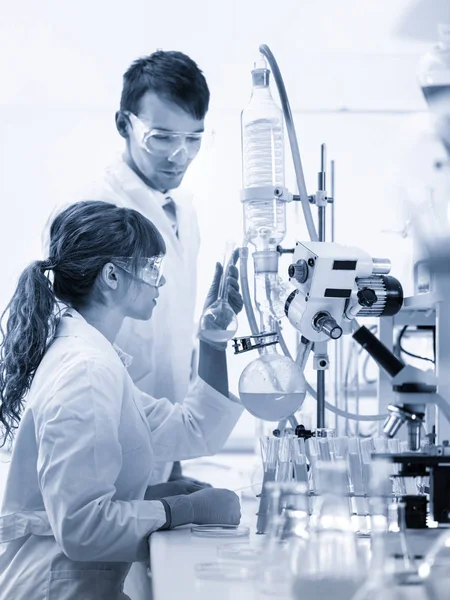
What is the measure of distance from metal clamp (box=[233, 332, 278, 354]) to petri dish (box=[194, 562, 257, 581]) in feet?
1.48

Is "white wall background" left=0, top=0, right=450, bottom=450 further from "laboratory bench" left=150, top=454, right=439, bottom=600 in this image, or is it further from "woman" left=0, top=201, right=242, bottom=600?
"laboratory bench" left=150, top=454, right=439, bottom=600

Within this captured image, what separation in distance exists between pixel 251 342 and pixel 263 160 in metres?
0.37

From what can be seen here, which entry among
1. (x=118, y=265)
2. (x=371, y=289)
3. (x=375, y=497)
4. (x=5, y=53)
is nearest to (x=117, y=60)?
(x=5, y=53)

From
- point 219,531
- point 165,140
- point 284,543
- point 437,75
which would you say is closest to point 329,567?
point 284,543

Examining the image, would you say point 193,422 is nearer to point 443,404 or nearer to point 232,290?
point 232,290

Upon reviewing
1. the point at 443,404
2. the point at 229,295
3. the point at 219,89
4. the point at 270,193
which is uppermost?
the point at 219,89

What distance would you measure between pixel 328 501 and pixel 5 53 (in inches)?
119

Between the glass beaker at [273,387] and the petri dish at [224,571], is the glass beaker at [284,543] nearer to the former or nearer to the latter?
the petri dish at [224,571]

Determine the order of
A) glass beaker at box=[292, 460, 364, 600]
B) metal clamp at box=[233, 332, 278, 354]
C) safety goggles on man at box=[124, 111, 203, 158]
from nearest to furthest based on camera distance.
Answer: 1. glass beaker at box=[292, 460, 364, 600]
2. metal clamp at box=[233, 332, 278, 354]
3. safety goggles on man at box=[124, 111, 203, 158]

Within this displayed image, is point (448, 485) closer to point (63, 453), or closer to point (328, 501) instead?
point (328, 501)

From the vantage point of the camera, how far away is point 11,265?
12.0 ft

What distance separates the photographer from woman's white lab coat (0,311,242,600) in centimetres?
131

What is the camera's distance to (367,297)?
1372 mm

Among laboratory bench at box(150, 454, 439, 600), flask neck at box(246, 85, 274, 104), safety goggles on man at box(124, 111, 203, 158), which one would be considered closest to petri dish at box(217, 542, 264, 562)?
laboratory bench at box(150, 454, 439, 600)
